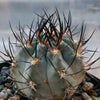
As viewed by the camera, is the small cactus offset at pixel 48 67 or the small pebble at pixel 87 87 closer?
the small cactus offset at pixel 48 67

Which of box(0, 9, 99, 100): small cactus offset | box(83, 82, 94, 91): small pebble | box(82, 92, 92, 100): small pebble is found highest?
box(0, 9, 99, 100): small cactus offset

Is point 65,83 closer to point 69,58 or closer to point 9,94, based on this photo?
point 69,58

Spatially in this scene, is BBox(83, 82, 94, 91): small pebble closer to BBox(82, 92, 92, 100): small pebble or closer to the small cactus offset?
BBox(82, 92, 92, 100): small pebble

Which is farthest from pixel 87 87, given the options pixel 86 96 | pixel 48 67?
pixel 48 67

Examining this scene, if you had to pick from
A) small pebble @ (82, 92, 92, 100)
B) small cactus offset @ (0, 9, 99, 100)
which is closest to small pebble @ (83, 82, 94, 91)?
small pebble @ (82, 92, 92, 100)

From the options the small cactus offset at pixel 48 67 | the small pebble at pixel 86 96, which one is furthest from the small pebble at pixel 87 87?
the small cactus offset at pixel 48 67

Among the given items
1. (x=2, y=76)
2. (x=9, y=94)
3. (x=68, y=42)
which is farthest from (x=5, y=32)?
(x=68, y=42)

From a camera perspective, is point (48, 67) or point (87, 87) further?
point (87, 87)

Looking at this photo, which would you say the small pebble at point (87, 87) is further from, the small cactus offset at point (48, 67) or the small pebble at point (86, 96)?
the small cactus offset at point (48, 67)

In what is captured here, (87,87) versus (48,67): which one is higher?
(48,67)

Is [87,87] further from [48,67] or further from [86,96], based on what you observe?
[48,67]

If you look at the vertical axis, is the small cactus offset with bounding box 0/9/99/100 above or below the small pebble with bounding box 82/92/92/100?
above
